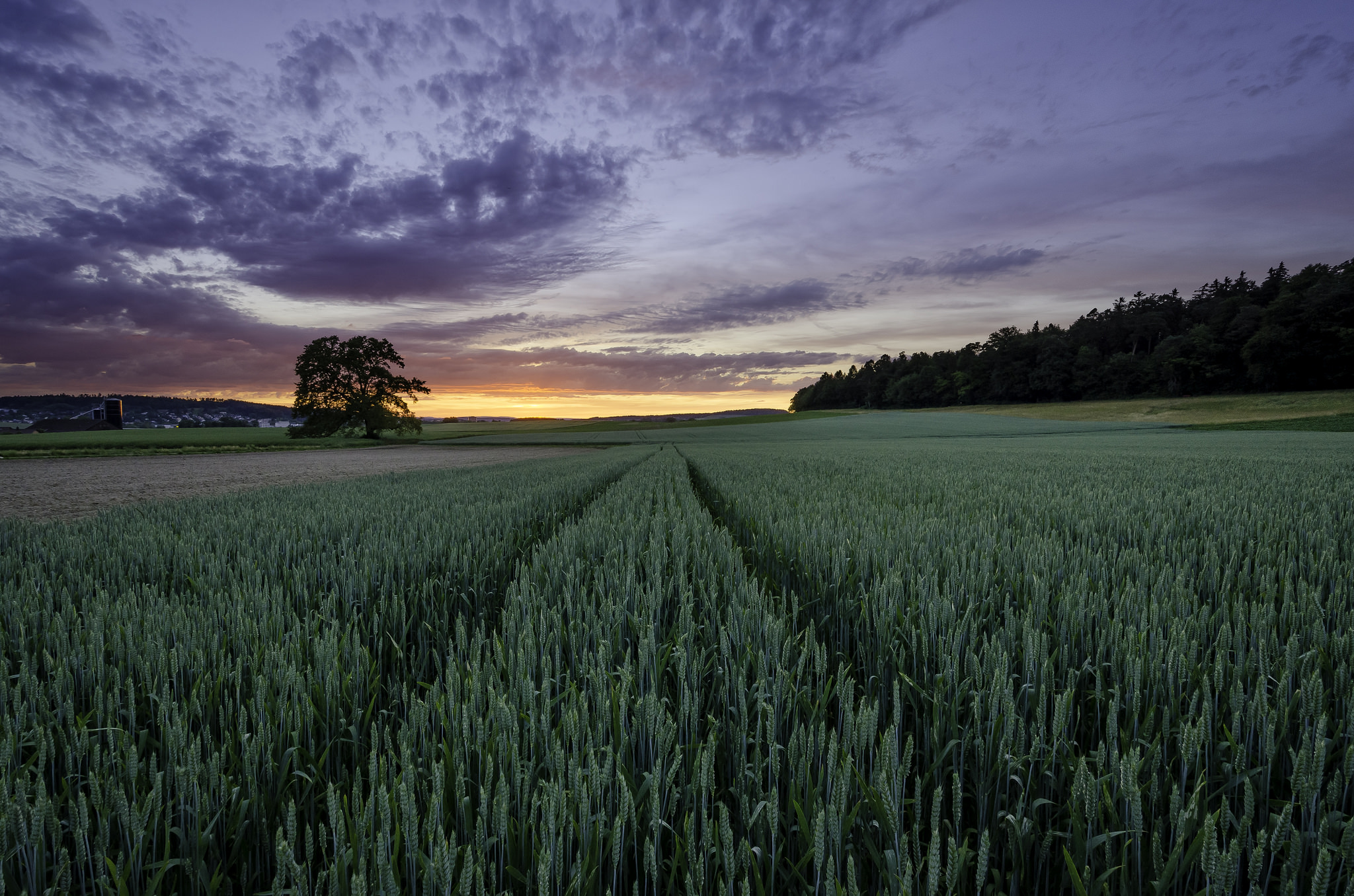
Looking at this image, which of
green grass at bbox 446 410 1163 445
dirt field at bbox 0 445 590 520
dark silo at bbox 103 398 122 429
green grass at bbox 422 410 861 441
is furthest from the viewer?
dark silo at bbox 103 398 122 429

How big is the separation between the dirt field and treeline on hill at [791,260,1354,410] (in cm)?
9558

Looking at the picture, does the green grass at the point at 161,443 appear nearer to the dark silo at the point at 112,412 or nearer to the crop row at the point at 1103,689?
the dark silo at the point at 112,412

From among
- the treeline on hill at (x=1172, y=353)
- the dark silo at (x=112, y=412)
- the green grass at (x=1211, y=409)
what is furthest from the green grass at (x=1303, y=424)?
the dark silo at (x=112, y=412)

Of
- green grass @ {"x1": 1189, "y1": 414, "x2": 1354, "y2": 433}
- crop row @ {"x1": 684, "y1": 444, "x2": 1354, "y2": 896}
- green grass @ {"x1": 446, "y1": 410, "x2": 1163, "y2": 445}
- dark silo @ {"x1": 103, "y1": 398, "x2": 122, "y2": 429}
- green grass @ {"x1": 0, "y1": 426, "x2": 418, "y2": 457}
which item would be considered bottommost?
green grass @ {"x1": 1189, "y1": 414, "x2": 1354, "y2": 433}

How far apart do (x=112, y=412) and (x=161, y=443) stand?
60.6m

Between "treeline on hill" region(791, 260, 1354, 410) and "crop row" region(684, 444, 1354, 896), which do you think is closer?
"crop row" region(684, 444, 1354, 896)

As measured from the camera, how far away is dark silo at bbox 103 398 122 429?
259ft

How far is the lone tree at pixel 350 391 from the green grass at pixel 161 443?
4.97ft

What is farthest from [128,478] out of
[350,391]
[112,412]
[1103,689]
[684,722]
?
[112,412]

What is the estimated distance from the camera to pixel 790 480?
9.03 m

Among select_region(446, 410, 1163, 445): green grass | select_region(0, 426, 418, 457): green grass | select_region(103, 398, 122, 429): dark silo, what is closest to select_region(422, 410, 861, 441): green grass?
select_region(446, 410, 1163, 445): green grass

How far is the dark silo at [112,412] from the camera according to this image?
78.8 m

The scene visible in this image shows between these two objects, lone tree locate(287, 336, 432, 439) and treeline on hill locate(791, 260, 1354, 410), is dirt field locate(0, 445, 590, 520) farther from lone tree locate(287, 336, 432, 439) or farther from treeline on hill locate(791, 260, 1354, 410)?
treeline on hill locate(791, 260, 1354, 410)

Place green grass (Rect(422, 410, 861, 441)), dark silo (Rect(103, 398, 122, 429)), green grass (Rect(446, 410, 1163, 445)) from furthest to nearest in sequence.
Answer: dark silo (Rect(103, 398, 122, 429)), green grass (Rect(422, 410, 861, 441)), green grass (Rect(446, 410, 1163, 445))
